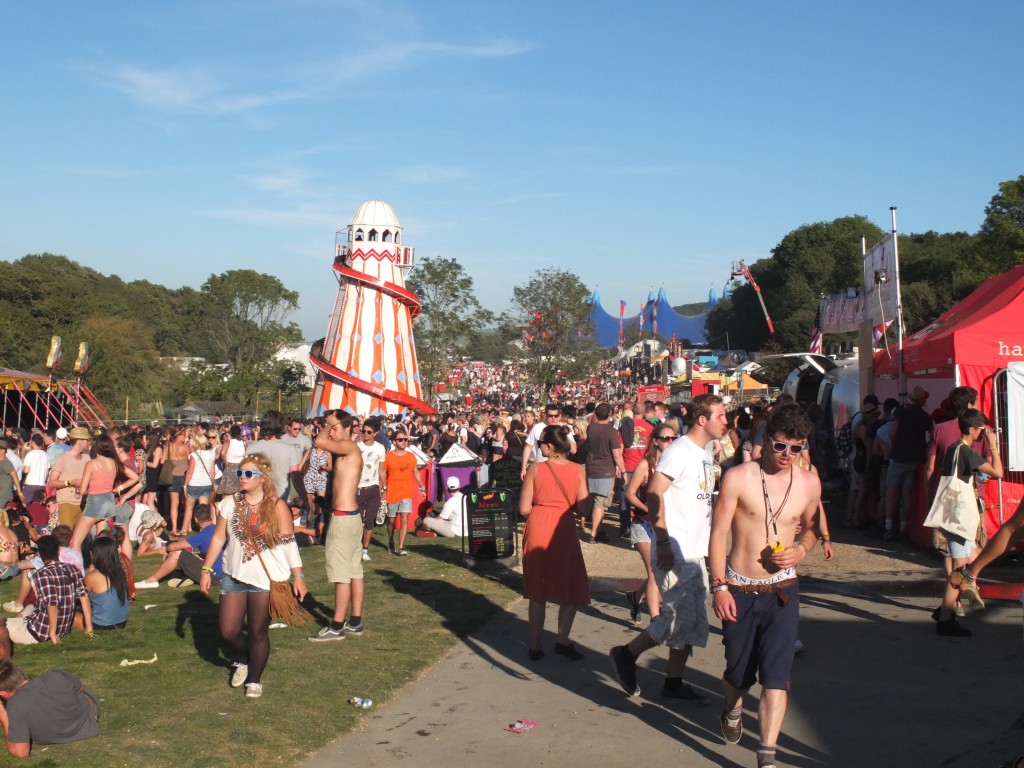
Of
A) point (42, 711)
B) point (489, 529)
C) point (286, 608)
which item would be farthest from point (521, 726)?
point (489, 529)

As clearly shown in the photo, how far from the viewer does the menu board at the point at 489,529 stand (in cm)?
→ 1155

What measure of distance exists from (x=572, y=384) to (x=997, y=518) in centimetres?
3351

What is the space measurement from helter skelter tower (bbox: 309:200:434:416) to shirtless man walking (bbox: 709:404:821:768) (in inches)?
1244

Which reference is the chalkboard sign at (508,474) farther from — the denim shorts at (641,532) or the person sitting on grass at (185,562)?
the denim shorts at (641,532)

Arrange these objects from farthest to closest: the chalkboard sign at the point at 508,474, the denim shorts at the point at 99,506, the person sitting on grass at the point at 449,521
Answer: the chalkboard sign at the point at 508,474, the person sitting on grass at the point at 449,521, the denim shorts at the point at 99,506

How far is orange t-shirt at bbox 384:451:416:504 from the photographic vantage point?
12.2 m

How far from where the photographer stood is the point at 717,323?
90500 millimetres

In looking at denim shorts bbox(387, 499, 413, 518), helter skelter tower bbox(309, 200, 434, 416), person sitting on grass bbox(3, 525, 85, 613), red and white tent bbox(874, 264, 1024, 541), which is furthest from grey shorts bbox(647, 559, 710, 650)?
helter skelter tower bbox(309, 200, 434, 416)

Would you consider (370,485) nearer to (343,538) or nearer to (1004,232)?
(343,538)

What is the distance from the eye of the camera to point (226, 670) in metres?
6.95

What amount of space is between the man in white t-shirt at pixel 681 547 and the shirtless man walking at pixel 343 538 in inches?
96.7

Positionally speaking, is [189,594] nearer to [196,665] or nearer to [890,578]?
[196,665]

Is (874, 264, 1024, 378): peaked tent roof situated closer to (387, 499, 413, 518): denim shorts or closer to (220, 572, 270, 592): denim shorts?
(387, 499, 413, 518): denim shorts

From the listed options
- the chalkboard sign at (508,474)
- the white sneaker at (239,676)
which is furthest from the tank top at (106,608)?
the chalkboard sign at (508,474)
